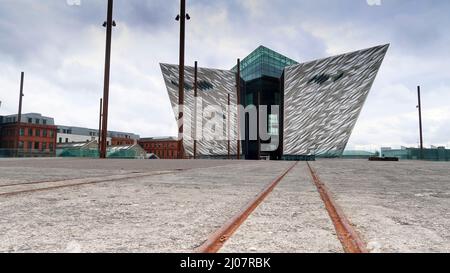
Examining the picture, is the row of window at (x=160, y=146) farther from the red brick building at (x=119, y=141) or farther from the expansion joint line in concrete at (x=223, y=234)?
the expansion joint line in concrete at (x=223, y=234)

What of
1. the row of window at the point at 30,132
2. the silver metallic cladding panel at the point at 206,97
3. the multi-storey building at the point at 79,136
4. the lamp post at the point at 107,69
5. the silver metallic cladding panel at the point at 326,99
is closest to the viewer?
the lamp post at the point at 107,69

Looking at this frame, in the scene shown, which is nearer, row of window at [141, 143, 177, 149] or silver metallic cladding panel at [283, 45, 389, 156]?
silver metallic cladding panel at [283, 45, 389, 156]

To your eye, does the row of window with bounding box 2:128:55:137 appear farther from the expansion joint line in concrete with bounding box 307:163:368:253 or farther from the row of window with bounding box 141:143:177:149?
the expansion joint line in concrete with bounding box 307:163:368:253

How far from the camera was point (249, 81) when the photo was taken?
5662cm

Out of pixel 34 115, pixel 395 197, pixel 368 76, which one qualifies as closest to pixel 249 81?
pixel 368 76

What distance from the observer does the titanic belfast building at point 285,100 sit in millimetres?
41062

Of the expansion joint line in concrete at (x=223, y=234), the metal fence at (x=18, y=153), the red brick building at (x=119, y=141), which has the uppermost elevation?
the red brick building at (x=119, y=141)

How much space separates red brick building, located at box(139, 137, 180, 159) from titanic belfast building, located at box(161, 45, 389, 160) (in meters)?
38.4

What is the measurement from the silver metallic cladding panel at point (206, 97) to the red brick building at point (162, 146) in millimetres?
38803

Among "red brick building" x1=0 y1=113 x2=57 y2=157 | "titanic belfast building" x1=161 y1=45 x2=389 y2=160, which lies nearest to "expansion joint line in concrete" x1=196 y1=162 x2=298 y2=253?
"titanic belfast building" x1=161 y1=45 x2=389 y2=160

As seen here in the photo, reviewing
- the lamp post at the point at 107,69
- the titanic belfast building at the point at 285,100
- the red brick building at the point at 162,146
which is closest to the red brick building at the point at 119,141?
the red brick building at the point at 162,146

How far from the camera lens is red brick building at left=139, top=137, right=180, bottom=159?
89750mm

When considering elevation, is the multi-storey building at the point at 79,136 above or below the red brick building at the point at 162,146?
above
